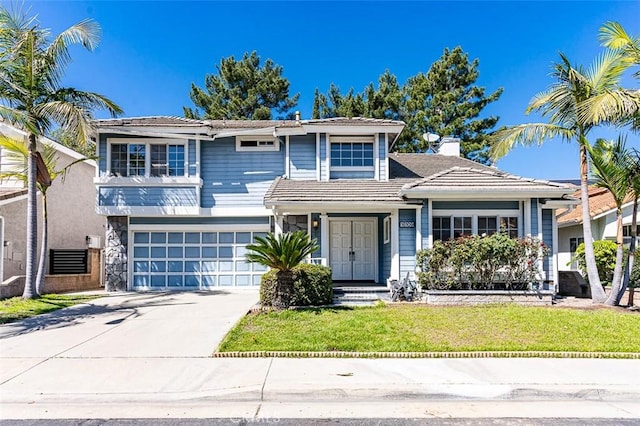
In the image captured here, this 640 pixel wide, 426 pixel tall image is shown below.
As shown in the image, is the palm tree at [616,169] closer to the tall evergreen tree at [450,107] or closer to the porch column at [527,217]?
the porch column at [527,217]

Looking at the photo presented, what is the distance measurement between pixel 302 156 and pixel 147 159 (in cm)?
561

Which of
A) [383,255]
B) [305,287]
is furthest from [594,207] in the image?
[305,287]

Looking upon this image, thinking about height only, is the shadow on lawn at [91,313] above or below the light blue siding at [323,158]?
below

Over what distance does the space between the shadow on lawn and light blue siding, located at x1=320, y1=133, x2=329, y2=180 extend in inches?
213

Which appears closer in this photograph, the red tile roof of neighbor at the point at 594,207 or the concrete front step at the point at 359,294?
the concrete front step at the point at 359,294

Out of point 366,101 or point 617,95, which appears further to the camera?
point 366,101

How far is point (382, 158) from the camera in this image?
15.0m

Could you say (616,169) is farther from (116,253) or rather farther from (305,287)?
(116,253)

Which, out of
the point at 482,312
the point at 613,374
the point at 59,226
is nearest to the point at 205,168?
the point at 59,226

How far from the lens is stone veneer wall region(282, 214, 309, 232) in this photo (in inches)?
555

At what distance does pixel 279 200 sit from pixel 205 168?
4424 mm

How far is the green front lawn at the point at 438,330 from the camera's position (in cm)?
718

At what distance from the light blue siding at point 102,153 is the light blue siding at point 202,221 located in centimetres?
200

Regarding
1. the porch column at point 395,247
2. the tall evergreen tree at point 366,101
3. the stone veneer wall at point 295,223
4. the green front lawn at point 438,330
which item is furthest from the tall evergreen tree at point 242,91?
the green front lawn at point 438,330
